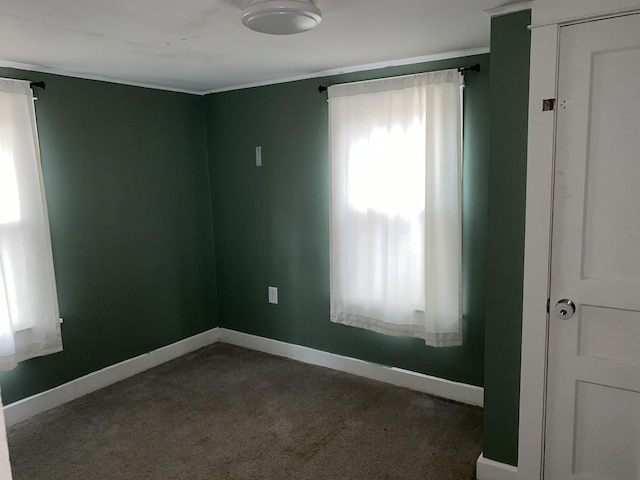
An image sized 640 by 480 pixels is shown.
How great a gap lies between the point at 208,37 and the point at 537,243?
1783mm

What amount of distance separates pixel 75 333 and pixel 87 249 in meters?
0.56

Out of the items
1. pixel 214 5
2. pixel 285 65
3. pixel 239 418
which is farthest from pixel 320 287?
pixel 214 5

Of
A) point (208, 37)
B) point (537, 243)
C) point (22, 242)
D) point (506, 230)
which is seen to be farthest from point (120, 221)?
point (537, 243)

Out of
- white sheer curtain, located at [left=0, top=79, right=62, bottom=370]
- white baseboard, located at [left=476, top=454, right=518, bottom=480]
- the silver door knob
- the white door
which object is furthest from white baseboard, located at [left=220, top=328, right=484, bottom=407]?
white sheer curtain, located at [left=0, top=79, right=62, bottom=370]

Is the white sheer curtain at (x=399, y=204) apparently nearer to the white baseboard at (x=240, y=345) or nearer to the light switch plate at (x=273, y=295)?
the white baseboard at (x=240, y=345)

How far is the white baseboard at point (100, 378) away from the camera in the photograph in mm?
2979

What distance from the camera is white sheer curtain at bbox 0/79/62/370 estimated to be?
279cm

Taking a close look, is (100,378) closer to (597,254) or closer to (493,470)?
(493,470)

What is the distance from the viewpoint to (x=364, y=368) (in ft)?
11.4

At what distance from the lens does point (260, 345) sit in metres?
4.00

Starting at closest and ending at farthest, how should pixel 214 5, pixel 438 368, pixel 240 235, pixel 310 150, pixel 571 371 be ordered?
pixel 214 5 → pixel 571 371 → pixel 438 368 → pixel 310 150 → pixel 240 235

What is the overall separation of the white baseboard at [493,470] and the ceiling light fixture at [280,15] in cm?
211

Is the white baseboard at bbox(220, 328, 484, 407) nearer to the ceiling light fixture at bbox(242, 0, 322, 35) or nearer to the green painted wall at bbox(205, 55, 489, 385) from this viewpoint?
the green painted wall at bbox(205, 55, 489, 385)

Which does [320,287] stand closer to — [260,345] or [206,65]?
[260,345]
